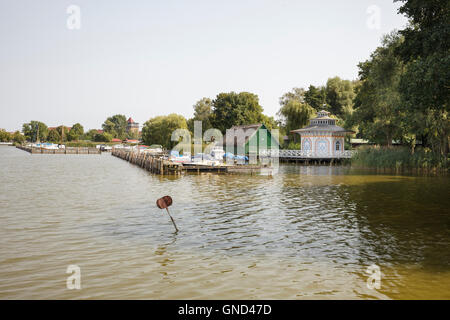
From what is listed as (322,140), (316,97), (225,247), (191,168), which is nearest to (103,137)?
(316,97)

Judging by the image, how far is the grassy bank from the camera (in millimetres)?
44000

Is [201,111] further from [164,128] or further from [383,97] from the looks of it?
[383,97]

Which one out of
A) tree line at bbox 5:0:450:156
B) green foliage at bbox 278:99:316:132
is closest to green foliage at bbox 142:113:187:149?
tree line at bbox 5:0:450:156

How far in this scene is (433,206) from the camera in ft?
76.8

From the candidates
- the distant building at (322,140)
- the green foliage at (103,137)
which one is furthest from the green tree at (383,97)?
the green foliage at (103,137)

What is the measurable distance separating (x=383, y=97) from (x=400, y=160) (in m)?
7.67

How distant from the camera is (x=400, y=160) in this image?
4769cm

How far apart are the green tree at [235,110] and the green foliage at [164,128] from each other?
10255mm

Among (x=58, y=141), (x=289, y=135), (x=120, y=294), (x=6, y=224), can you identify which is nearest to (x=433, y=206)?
(x=120, y=294)

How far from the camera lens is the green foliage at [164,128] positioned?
99.9 m

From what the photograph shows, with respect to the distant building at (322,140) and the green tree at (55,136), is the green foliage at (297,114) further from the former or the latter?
the green tree at (55,136)

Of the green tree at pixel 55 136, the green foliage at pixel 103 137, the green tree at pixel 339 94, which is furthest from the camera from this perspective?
the green tree at pixel 55 136

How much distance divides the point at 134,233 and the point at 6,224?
586 centimetres
